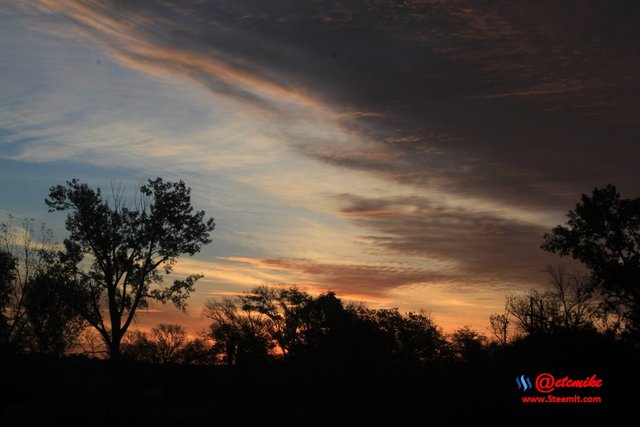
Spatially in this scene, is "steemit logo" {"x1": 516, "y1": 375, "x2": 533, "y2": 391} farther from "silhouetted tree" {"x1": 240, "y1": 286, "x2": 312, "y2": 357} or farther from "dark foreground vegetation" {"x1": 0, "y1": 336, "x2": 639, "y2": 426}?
"silhouetted tree" {"x1": 240, "y1": 286, "x2": 312, "y2": 357}

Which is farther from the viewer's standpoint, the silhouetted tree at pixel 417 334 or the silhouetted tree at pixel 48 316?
the silhouetted tree at pixel 417 334

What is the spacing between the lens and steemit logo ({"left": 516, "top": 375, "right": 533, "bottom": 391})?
27703 millimetres

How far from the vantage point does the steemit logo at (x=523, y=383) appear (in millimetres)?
27703

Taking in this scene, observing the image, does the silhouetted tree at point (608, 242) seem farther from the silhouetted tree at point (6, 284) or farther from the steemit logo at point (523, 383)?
the silhouetted tree at point (6, 284)

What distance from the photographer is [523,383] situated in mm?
28016

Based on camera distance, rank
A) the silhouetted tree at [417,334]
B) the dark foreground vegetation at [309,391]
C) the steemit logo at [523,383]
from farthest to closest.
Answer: the silhouetted tree at [417,334] → the steemit logo at [523,383] → the dark foreground vegetation at [309,391]

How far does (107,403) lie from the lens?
25.2 m

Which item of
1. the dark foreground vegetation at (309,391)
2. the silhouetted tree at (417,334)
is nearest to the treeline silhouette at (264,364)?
the dark foreground vegetation at (309,391)

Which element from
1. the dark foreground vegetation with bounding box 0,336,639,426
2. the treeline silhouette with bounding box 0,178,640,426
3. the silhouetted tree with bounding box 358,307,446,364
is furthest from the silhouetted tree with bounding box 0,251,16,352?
the silhouetted tree with bounding box 358,307,446,364

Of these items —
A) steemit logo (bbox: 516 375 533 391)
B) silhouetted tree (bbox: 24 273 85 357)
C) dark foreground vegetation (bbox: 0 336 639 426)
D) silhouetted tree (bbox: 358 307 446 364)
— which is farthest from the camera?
silhouetted tree (bbox: 358 307 446 364)

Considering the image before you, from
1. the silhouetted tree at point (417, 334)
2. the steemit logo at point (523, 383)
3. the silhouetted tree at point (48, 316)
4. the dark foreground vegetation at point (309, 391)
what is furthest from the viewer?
the silhouetted tree at point (417, 334)

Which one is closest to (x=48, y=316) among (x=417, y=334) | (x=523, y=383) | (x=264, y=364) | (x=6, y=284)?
(x=6, y=284)

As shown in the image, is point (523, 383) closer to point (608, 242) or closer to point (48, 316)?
point (608, 242)

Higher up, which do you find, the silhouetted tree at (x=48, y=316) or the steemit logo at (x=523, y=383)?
the silhouetted tree at (x=48, y=316)
